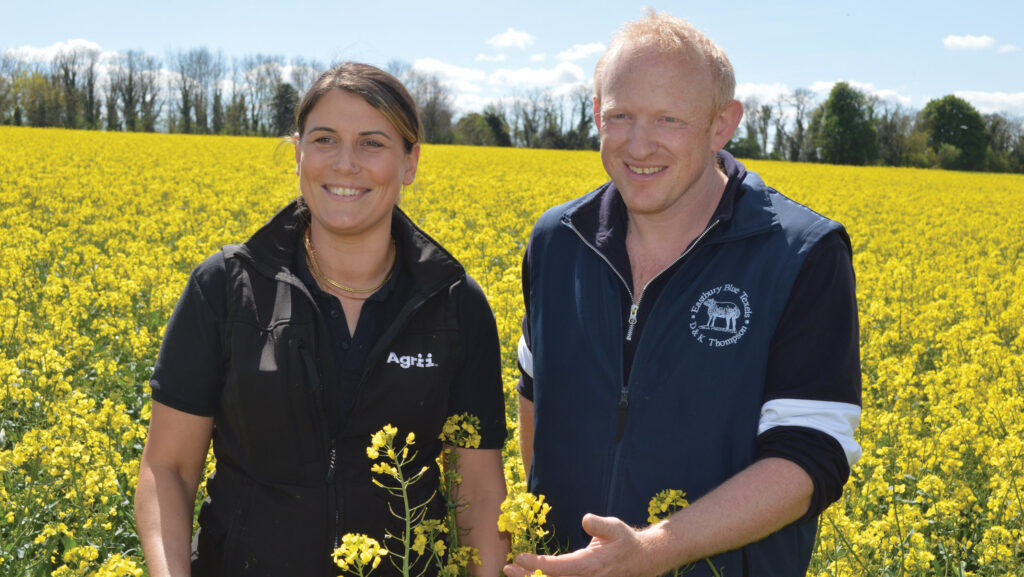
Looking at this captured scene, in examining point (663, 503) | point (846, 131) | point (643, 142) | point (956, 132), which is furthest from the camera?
point (956, 132)

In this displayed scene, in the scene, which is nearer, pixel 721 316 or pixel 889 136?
pixel 721 316

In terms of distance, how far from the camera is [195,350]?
208cm

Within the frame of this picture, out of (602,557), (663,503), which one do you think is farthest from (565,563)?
(663,503)

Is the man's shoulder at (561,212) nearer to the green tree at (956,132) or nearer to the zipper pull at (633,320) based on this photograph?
the zipper pull at (633,320)

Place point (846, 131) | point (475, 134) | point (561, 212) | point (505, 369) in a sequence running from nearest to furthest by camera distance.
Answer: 1. point (561, 212)
2. point (505, 369)
3. point (846, 131)
4. point (475, 134)

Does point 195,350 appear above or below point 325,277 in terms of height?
below

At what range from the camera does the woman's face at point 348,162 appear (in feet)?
7.29

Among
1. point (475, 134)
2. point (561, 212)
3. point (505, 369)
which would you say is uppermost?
point (475, 134)

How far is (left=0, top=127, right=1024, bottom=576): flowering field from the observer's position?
3.24 m

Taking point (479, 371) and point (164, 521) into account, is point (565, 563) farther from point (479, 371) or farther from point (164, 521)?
point (164, 521)

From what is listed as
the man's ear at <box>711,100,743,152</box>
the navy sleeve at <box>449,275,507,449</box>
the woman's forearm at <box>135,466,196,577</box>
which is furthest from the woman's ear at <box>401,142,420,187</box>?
the woman's forearm at <box>135,466,196,577</box>

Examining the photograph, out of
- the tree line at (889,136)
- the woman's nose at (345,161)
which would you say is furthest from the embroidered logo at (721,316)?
the tree line at (889,136)

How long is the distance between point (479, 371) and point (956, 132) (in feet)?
223

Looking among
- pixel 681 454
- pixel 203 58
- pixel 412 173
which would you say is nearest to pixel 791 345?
pixel 681 454
